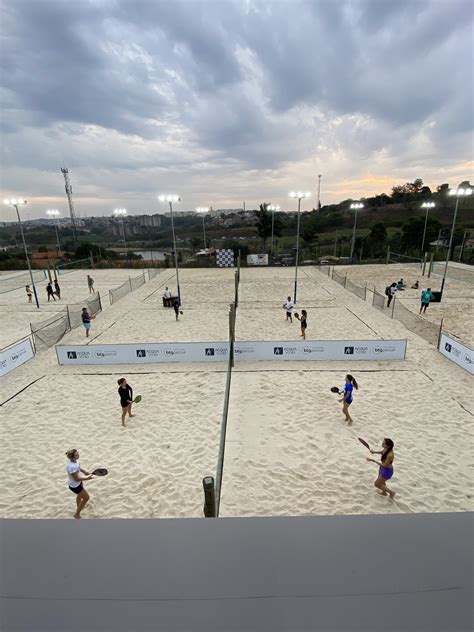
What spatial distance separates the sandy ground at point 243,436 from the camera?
638cm

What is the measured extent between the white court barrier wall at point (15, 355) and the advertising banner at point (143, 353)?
1.54 meters

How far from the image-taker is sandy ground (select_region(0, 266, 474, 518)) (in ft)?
20.9

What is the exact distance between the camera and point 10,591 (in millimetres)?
1713

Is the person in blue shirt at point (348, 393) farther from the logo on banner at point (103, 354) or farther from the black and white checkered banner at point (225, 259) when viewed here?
the black and white checkered banner at point (225, 259)

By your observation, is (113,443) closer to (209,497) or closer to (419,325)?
(209,497)

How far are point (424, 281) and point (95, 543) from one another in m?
31.4

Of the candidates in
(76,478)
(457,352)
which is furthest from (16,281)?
(457,352)

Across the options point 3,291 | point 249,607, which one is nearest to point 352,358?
point 249,607

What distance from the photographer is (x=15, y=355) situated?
12.3 m

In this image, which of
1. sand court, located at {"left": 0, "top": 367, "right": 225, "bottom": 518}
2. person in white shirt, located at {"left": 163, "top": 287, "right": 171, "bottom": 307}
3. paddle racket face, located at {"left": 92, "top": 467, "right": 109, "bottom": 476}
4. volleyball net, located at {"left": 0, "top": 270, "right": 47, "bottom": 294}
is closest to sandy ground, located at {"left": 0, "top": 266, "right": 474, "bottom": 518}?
sand court, located at {"left": 0, "top": 367, "right": 225, "bottom": 518}

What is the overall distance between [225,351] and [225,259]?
1139 inches

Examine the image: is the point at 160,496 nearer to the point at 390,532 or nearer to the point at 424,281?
the point at 390,532

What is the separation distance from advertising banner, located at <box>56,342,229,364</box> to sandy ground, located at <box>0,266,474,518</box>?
14.5 inches

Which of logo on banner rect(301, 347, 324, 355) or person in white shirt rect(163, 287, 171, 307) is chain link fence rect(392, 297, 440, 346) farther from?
person in white shirt rect(163, 287, 171, 307)
